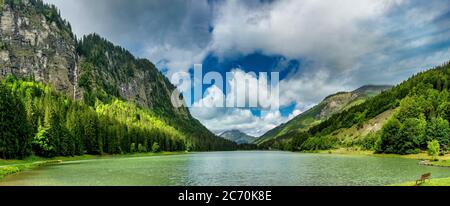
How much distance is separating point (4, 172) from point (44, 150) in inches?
2354

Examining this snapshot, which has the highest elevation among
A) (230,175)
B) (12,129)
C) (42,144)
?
(12,129)

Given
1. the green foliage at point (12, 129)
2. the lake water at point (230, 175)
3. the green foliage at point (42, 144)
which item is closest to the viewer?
the lake water at point (230, 175)

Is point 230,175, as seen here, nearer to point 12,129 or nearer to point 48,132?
point 12,129

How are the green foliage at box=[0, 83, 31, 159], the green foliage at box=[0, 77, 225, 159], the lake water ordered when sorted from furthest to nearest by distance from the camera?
the green foliage at box=[0, 77, 225, 159], the green foliage at box=[0, 83, 31, 159], the lake water

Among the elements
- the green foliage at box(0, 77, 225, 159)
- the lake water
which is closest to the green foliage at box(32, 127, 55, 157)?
the green foliage at box(0, 77, 225, 159)

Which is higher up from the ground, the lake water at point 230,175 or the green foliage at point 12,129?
the green foliage at point 12,129

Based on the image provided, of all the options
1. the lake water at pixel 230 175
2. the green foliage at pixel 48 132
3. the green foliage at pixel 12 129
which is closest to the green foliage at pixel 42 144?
the green foliage at pixel 48 132

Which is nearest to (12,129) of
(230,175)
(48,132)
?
(48,132)

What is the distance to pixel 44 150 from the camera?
116875 millimetres

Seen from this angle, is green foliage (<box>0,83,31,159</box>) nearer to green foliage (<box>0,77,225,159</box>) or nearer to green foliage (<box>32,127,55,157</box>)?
green foliage (<box>0,77,225,159</box>)

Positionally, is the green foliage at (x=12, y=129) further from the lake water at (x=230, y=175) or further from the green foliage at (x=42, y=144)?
the lake water at (x=230, y=175)
